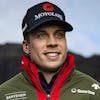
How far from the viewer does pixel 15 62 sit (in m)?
51.6

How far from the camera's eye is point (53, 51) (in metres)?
7.02

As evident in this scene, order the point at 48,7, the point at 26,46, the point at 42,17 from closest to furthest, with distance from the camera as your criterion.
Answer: the point at 42,17 < the point at 48,7 < the point at 26,46

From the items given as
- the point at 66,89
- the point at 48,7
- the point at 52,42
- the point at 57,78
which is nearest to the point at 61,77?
the point at 57,78

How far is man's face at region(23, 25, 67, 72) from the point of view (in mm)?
7039

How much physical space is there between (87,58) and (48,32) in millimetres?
46103

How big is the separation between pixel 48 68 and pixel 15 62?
44.6 m

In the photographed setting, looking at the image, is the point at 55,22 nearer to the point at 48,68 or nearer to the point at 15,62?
the point at 48,68

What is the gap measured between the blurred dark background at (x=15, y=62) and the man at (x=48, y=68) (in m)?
40.0

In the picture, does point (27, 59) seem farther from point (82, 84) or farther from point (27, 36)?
point (82, 84)

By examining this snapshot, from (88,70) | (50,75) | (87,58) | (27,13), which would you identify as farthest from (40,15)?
(87,58)

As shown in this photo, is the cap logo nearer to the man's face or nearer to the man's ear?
the man's face

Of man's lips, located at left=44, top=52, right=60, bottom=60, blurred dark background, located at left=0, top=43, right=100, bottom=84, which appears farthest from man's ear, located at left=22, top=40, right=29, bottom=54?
blurred dark background, located at left=0, top=43, right=100, bottom=84

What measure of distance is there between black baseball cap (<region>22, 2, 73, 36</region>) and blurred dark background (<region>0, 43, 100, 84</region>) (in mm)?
39956

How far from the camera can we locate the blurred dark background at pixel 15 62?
49.1 m
